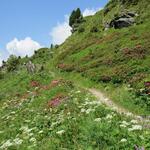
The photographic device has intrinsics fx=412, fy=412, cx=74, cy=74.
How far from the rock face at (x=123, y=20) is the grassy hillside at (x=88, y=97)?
3.72 feet

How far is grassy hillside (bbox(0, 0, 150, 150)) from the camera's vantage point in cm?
1304

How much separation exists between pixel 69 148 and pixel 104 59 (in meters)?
36.2

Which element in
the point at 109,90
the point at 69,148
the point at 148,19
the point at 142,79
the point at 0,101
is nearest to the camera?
the point at 69,148

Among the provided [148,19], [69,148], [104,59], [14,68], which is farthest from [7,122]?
[14,68]

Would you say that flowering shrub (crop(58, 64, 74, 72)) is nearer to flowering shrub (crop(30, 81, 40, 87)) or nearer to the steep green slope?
the steep green slope

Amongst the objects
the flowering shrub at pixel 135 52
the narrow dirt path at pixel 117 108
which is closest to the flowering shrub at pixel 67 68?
the flowering shrub at pixel 135 52

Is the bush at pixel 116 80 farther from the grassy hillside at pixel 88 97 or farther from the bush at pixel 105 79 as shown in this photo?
the bush at pixel 105 79

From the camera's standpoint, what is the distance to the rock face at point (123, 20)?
214 feet

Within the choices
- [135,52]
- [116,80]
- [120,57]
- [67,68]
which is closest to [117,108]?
[116,80]

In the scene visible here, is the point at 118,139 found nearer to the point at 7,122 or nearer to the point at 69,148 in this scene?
the point at 69,148

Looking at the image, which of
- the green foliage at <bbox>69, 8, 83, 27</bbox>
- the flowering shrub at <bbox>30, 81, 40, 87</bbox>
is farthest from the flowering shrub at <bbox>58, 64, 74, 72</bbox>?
the green foliage at <bbox>69, 8, 83, 27</bbox>

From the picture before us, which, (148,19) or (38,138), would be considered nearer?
(38,138)

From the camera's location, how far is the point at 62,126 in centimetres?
1550

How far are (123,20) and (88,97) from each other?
131 ft
